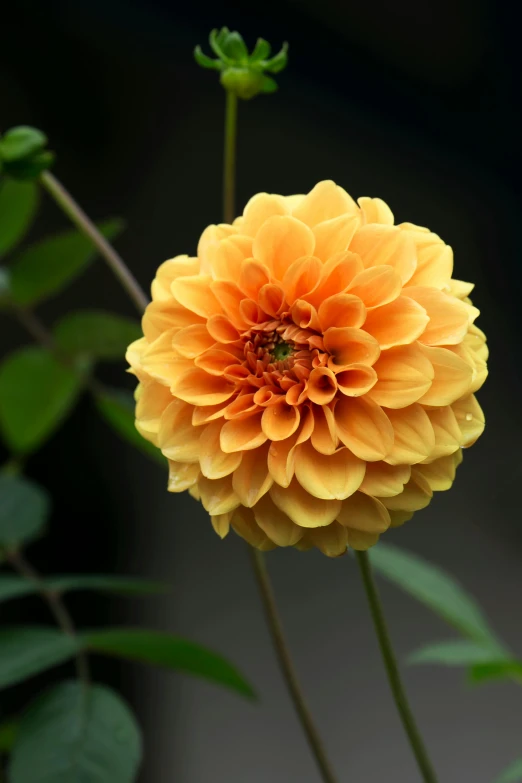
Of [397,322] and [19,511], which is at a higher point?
[19,511]

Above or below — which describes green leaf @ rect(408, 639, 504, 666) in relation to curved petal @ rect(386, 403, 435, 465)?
below

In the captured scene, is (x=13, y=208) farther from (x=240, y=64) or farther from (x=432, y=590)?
(x=432, y=590)

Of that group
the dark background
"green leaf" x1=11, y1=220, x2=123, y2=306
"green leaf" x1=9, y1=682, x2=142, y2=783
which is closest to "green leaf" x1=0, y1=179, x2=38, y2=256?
"green leaf" x1=11, y1=220, x2=123, y2=306

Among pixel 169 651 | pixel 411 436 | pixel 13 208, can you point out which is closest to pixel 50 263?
pixel 13 208

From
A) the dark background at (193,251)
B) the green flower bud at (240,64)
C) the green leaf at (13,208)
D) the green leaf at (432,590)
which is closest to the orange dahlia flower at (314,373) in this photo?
the green flower bud at (240,64)

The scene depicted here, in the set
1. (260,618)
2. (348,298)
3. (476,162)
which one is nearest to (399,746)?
(260,618)

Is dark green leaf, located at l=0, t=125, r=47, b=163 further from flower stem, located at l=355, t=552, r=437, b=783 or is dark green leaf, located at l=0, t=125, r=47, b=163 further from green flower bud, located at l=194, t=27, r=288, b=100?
flower stem, located at l=355, t=552, r=437, b=783

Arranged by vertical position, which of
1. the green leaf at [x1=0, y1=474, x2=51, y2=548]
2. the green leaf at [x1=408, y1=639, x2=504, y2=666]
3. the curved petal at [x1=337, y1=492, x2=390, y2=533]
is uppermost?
the green leaf at [x1=0, y1=474, x2=51, y2=548]

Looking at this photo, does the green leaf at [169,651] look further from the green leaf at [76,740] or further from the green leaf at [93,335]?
the green leaf at [93,335]
